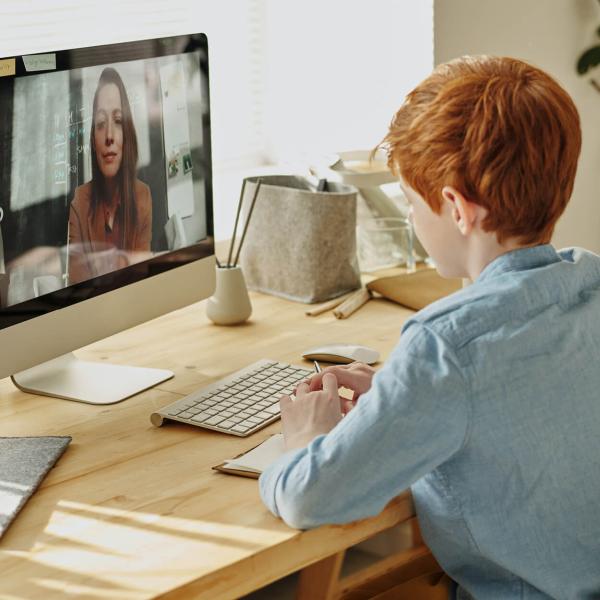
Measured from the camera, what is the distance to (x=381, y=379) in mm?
1131

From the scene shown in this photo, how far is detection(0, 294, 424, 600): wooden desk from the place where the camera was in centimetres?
111

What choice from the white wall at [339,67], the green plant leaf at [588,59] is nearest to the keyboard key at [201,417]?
the white wall at [339,67]

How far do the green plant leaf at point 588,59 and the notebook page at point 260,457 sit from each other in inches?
72.6

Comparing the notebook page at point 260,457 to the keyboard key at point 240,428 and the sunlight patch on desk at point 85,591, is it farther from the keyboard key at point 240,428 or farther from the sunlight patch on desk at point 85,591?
the sunlight patch on desk at point 85,591

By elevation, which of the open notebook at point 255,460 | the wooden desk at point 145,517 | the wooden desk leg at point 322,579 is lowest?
the wooden desk leg at point 322,579

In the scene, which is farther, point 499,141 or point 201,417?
point 201,417

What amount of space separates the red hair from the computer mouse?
549mm

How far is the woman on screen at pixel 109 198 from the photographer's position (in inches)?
62.6

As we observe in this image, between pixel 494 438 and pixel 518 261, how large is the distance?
0.67 feet

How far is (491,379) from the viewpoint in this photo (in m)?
1.12

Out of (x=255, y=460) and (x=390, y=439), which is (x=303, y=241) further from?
(x=390, y=439)

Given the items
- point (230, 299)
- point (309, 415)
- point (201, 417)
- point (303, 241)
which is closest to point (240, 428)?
point (201, 417)

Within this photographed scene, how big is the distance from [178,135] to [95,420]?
19.7 inches

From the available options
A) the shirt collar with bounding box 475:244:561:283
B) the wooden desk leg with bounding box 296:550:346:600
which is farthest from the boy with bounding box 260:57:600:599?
the wooden desk leg with bounding box 296:550:346:600
